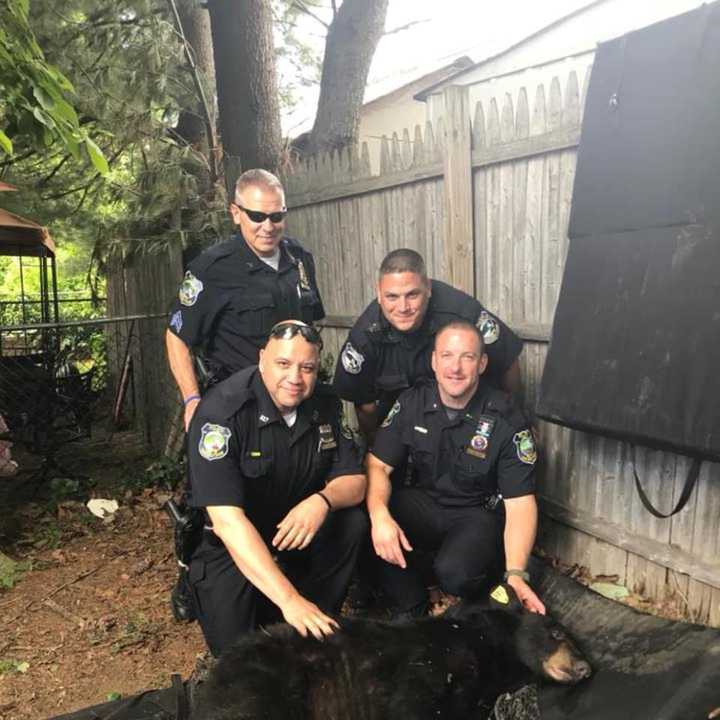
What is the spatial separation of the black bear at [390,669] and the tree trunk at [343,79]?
5.43m

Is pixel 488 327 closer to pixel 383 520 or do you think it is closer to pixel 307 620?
pixel 383 520

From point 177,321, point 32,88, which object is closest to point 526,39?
point 177,321

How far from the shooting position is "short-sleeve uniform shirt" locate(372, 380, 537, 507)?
294 centimetres

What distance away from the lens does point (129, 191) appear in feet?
22.3

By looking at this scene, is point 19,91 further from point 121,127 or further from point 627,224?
point 121,127

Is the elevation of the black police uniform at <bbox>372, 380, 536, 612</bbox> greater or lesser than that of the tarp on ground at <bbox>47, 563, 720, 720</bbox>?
greater

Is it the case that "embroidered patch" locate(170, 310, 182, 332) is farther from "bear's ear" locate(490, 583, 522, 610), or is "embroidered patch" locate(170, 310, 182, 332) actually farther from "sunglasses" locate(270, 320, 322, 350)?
"bear's ear" locate(490, 583, 522, 610)

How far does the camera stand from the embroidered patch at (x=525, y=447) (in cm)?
292

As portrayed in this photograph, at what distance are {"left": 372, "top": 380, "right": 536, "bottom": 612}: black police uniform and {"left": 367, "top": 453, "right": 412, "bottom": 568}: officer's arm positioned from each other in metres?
0.07

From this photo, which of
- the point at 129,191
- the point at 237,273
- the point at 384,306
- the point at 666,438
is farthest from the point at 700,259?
the point at 129,191

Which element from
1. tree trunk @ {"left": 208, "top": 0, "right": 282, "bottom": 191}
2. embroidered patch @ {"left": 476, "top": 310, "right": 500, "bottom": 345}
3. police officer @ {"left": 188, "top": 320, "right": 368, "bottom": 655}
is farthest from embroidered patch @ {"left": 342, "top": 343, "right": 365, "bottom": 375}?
tree trunk @ {"left": 208, "top": 0, "right": 282, "bottom": 191}

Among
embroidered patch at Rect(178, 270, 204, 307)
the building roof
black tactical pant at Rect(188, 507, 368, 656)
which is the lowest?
black tactical pant at Rect(188, 507, 368, 656)

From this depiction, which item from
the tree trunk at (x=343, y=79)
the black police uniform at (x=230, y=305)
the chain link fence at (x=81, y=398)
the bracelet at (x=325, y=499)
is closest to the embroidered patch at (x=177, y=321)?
the black police uniform at (x=230, y=305)

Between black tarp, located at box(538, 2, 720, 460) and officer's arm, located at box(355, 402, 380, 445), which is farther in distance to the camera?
officer's arm, located at box(355, 402, 380, 445)
